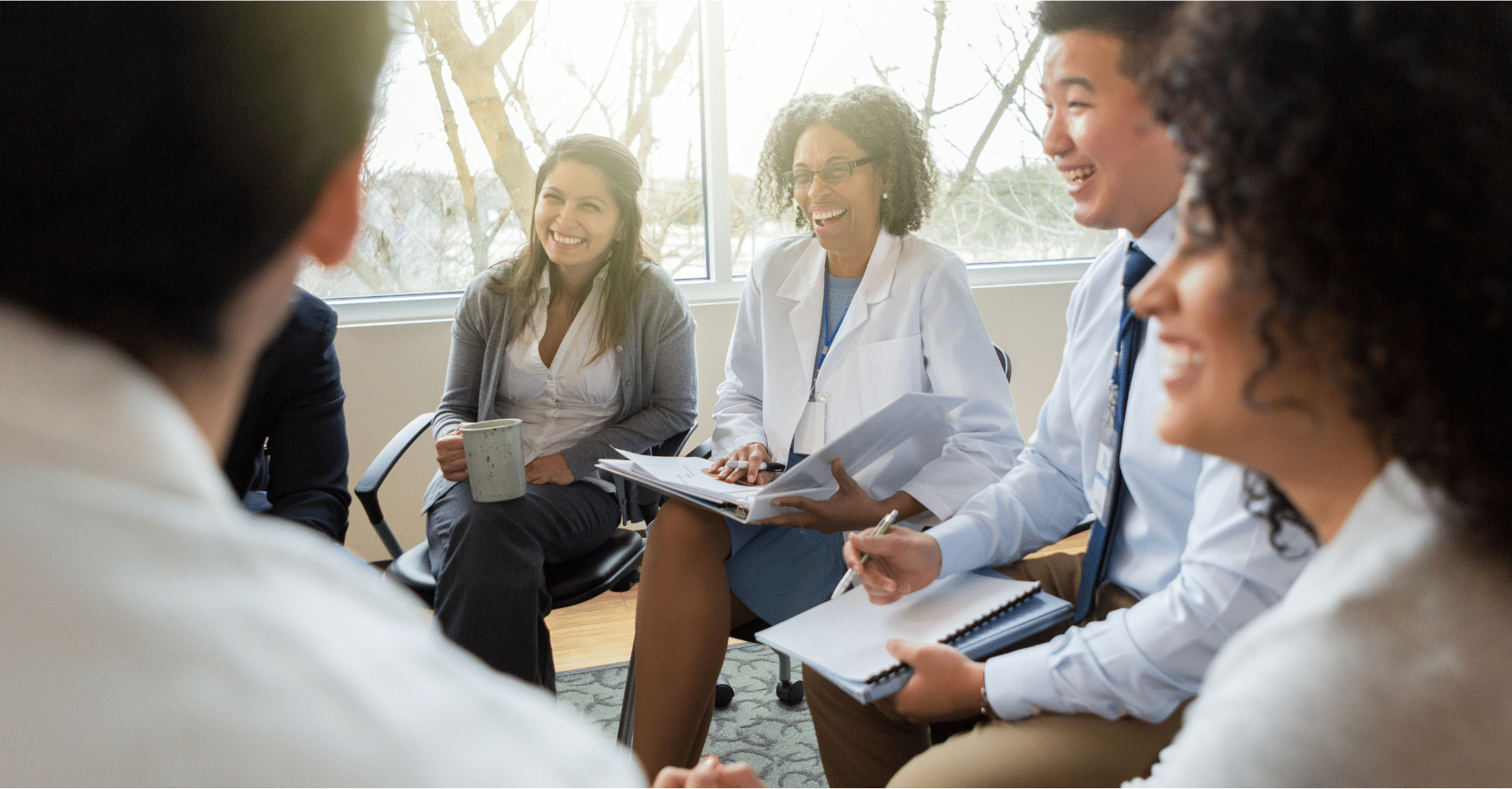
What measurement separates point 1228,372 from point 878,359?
1.43 m

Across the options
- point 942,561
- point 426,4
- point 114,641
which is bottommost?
point 942,561

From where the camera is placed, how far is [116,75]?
412 mm

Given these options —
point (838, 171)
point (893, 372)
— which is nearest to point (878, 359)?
point (893, 372)

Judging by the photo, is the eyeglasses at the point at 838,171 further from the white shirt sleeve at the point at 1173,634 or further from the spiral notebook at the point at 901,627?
the white shirt sleeve at the point at 1173,634

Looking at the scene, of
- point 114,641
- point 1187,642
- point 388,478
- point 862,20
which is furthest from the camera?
point 862,20

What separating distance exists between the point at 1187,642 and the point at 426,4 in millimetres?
3278

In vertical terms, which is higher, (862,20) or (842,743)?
(862,20)

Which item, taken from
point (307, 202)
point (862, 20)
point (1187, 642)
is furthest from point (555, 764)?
point (862, 20)

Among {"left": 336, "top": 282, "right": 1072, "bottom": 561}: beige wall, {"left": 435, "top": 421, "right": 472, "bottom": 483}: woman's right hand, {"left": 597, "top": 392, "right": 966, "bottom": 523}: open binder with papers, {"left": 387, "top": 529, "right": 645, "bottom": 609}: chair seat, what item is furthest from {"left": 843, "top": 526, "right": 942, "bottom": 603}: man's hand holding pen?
{"left": 336, "top": 282, "right": 1072, "bottom": 561}: beige wall

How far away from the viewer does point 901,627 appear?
1.30 metres

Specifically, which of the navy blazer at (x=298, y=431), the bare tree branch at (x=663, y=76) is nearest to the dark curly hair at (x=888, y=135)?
the navy blazer at (x=298, y=431)

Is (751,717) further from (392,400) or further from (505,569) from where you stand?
(392,400)

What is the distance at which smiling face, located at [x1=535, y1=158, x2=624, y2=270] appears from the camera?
2408mm

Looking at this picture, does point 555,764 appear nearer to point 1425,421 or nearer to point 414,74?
point 1425,421
